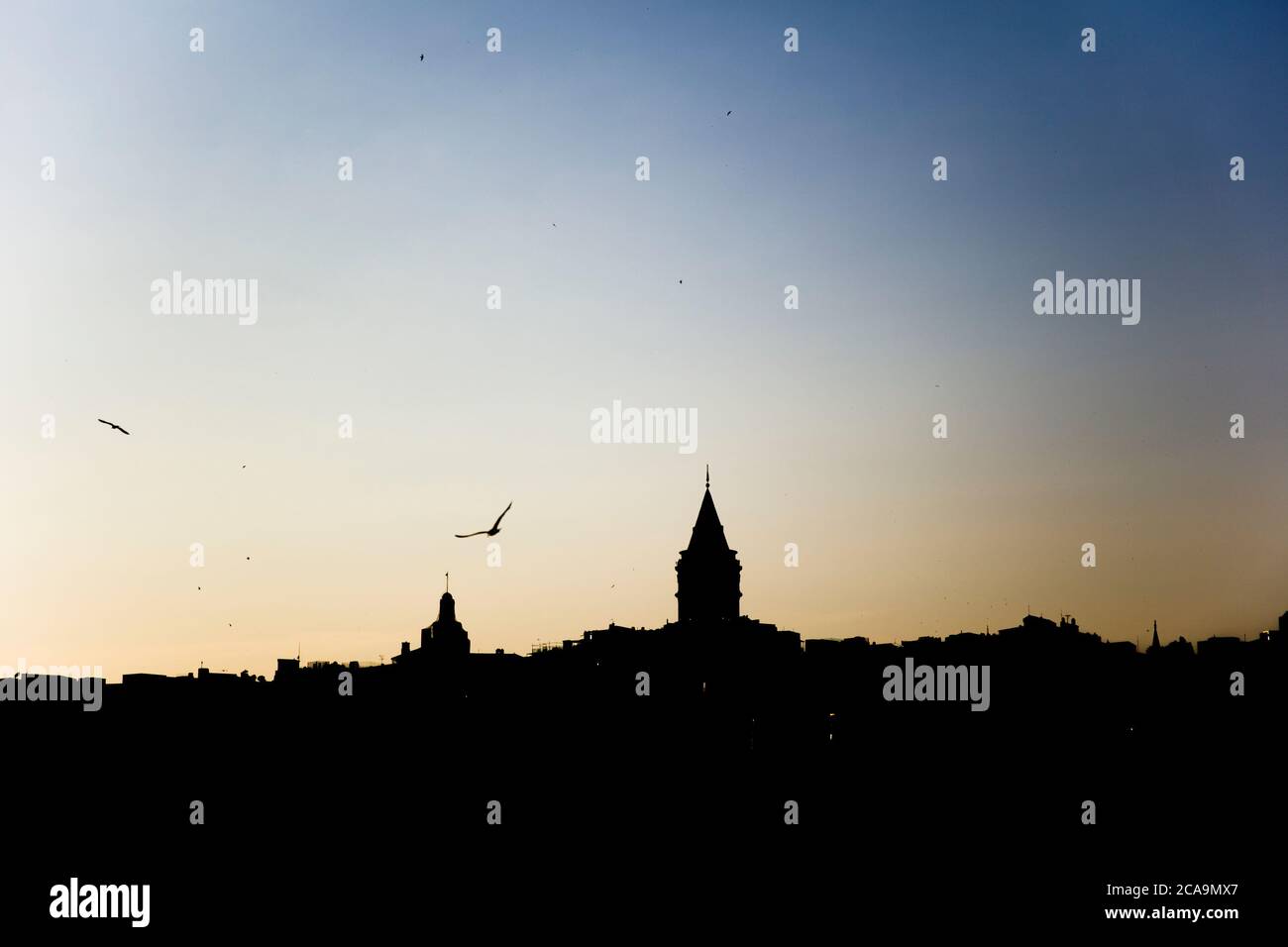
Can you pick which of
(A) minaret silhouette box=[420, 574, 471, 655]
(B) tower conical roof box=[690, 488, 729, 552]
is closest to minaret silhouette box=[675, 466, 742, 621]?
(B) tower conical roof box=[690, 488, 729, 552]

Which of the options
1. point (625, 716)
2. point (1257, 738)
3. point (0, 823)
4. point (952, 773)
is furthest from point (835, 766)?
point (0, 823)

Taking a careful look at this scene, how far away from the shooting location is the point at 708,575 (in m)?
106

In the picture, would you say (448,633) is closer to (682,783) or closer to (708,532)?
(708,532)

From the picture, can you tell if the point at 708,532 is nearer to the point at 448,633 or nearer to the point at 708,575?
the point at 708,575

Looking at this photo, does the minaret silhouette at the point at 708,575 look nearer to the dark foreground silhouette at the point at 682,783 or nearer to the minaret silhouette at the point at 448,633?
the dark foreground silhouette at the point at 682,783

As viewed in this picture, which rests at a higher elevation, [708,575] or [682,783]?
[708,575]

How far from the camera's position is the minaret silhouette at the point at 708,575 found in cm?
10562

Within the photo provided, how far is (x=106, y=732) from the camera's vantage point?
93.1 m


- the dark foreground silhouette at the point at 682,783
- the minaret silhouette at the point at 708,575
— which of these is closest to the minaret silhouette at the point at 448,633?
the dark foreground silhouette at the point at 682,783

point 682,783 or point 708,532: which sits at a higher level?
point 708,532

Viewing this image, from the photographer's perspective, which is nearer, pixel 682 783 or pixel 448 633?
pixel 682 783

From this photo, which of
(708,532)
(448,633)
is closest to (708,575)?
(708,532)

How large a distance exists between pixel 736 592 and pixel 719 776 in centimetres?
3578

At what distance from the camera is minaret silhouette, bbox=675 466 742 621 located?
106 metres
